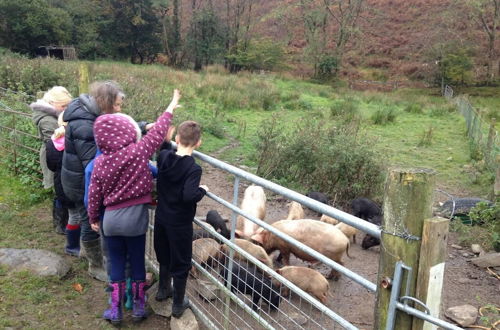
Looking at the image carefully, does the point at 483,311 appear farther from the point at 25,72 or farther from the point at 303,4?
the point at 303,4

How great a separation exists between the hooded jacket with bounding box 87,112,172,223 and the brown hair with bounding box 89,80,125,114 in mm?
224

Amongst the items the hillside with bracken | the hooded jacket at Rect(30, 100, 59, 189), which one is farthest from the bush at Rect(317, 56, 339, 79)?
the hooded jacket at Rect(30, 100, 59, 189)

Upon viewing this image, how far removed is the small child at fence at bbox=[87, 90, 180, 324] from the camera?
328 centimetres

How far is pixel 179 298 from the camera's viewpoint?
3.57 meters

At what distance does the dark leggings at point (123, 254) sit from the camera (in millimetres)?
3572

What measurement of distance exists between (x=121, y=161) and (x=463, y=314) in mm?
3612

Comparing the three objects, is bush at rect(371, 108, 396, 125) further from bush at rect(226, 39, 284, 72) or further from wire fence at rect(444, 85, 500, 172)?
bush at rect(226, 39, 284, 72)

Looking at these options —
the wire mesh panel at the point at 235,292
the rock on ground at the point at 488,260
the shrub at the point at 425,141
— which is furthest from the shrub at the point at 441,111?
the wire mesh panel at the point at 235,292

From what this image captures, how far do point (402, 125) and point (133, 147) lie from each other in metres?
14.9

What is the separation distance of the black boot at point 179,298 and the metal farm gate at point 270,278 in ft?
0.66

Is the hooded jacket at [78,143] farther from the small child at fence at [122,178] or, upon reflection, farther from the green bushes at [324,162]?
the green bushes at [324,162]

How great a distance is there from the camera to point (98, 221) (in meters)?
3.60

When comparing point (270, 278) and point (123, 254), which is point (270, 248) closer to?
point (270, 278)

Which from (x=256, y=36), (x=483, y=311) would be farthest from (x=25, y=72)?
(x=256, y=36)
